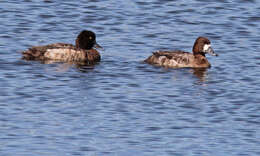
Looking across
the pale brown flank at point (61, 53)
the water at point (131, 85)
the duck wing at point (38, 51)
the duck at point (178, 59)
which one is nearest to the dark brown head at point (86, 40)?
the pale brown flank at point (61, 53)

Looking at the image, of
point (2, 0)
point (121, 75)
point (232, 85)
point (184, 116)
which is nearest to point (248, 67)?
point (232, 85)

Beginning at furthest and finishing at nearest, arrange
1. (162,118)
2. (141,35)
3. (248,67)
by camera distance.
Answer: (141,35)
(248,67)
(162,118)

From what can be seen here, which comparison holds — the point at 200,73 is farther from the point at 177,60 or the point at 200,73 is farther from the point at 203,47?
the point at 203,47

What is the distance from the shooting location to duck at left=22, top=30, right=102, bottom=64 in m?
24.2

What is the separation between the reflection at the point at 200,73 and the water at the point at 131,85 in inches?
1.2

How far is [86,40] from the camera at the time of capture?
25.6 metres

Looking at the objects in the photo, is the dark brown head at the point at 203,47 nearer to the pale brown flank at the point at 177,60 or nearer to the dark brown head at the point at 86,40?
the pale brown flank at the point at 177,60

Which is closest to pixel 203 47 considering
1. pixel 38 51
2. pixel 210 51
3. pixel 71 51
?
pixel 210 51

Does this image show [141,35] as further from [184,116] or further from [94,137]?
[94,137]

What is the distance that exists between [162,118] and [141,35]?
33.6 ft

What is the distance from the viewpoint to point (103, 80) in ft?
71.7

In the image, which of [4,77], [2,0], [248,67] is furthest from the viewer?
[2,0]

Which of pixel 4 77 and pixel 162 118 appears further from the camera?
pixel 4 77

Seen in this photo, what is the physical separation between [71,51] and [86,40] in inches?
36.3
